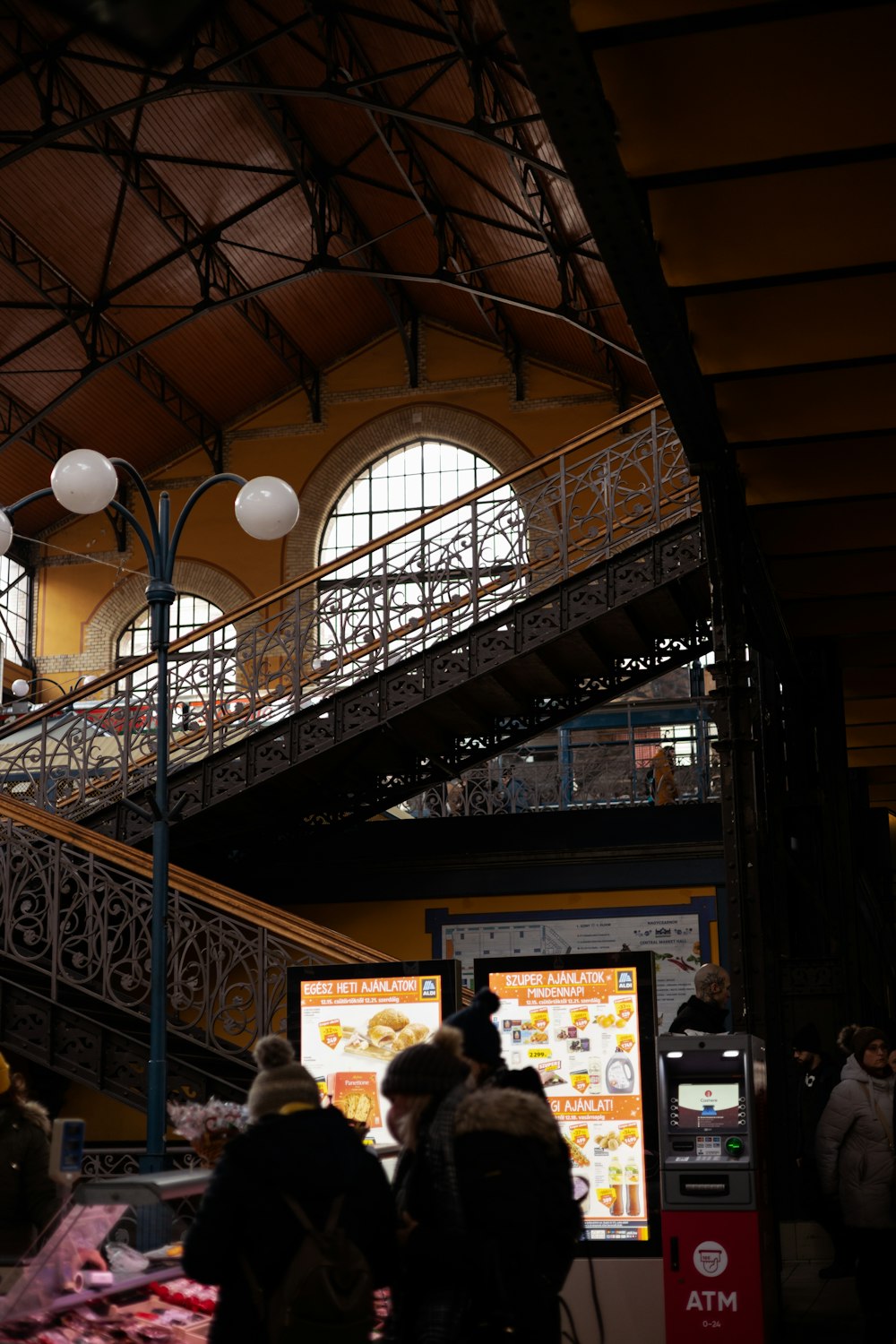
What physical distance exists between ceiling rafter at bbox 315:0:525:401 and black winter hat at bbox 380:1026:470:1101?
11395mm

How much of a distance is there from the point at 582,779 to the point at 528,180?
6.86 meters

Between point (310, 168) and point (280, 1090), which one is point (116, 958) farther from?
point (310, 168)

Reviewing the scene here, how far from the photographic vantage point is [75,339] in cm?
1941

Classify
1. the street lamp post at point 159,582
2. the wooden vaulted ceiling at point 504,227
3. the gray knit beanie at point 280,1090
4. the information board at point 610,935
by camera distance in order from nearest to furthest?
the gray knit beanie at point 280,1090
the wooden vaulted ceiling at point 504,227
the street lamp post at point 159,582
the information board at point 610,935

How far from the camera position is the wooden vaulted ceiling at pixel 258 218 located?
48.6 feet

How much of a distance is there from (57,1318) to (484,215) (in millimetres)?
15999

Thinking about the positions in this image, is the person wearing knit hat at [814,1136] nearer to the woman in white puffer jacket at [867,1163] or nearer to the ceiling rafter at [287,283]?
the woman in white puffer jacket at [867,1163]

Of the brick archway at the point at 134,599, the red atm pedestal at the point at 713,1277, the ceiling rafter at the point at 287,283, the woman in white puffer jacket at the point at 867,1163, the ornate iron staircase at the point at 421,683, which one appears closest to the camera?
the red atm pedestal at the point at 713,1277

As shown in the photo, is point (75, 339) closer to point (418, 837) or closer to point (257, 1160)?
point (418, 837)

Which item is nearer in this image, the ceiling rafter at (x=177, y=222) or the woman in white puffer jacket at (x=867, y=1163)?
the woman in white puffer jacket at (x=867, y=1163)

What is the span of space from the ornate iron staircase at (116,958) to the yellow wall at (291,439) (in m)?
11.9

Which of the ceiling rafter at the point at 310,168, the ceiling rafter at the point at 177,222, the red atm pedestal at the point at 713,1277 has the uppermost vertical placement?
the ceiling rafter at the point at 310,168

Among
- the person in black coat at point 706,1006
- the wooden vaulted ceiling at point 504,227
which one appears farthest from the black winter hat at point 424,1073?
the person in black coat at point 706,1006

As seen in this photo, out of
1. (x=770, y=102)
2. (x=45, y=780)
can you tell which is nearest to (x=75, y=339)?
(x=45, y=780)
